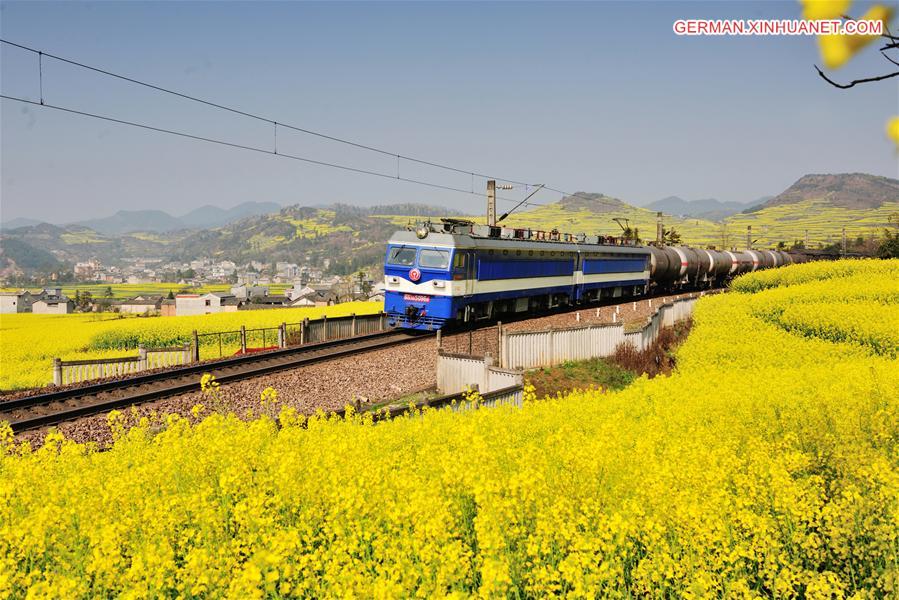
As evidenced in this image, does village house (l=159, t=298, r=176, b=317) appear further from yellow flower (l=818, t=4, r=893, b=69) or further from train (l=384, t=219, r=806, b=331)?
yellow flower (l=818, t=4, r=893, b=69)

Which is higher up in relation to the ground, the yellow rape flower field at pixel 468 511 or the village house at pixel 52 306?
the yellow rape flower field at pixel 468 511

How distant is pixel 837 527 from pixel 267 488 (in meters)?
4.81

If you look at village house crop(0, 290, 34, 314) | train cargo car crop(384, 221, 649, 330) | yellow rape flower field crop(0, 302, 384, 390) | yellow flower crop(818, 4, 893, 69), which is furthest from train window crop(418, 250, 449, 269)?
village house crop(0, 290, 34, 314)

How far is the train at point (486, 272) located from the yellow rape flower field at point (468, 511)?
48.1 feet

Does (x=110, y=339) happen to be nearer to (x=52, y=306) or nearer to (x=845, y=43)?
(x=845, y=43)

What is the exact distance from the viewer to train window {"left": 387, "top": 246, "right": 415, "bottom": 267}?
79.6ft

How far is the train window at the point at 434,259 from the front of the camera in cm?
2322

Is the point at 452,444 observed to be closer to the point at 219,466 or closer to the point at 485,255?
the point at 219,466

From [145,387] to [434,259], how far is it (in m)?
10.9

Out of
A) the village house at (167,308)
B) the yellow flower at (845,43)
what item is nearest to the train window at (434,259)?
the yellow flower at (845,43)

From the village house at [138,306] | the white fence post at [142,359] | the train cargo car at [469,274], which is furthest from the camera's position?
the village house at [138,306]

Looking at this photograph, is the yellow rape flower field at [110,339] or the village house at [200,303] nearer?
the yellow rape flower field at [110,339]

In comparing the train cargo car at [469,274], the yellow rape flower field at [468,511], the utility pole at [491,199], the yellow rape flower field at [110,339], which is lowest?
the yellow rape flower field at [110,339]

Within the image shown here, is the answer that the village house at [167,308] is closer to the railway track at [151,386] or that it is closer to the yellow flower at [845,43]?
the railway track at [151,386]
